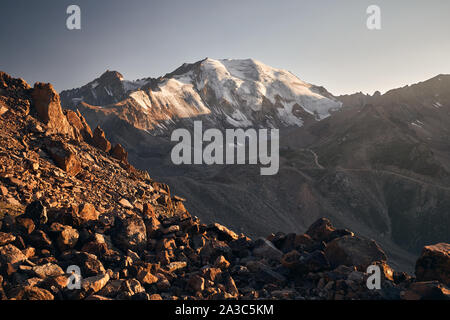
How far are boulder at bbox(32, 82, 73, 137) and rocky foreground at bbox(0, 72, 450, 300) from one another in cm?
146

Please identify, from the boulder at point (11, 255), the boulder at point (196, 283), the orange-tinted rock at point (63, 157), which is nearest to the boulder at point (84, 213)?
the boulder at point (11, 255)

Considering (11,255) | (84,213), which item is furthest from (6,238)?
(84,213)

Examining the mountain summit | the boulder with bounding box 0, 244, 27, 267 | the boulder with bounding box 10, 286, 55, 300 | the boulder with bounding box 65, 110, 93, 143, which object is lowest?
the boulder with bounding box 10, 286, 55, 300

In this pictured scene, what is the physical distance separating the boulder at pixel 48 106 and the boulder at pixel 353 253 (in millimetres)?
15025

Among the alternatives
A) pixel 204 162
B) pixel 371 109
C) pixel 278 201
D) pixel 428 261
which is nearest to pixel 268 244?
pixel 428 261

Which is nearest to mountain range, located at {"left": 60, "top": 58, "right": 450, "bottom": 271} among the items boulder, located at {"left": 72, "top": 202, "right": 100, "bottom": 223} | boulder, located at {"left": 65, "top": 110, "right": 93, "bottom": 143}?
boulder, located at {"left": 65, "top": 110, "right": 93, "bottom": 143}

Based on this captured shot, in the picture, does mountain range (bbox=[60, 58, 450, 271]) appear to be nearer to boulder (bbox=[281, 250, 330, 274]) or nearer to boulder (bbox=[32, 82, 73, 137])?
boulder (bbox=[32, 82, 73, 137])

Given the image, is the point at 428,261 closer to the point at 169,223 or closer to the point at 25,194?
the point at 169,223

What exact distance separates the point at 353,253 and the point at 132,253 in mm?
7557

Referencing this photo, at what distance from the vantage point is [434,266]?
1070 centimetres

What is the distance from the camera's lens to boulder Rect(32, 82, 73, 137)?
17.6 meters

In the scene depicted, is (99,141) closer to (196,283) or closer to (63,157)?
(63,157)

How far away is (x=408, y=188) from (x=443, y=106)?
3289 inches

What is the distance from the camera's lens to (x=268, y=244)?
494 inches
